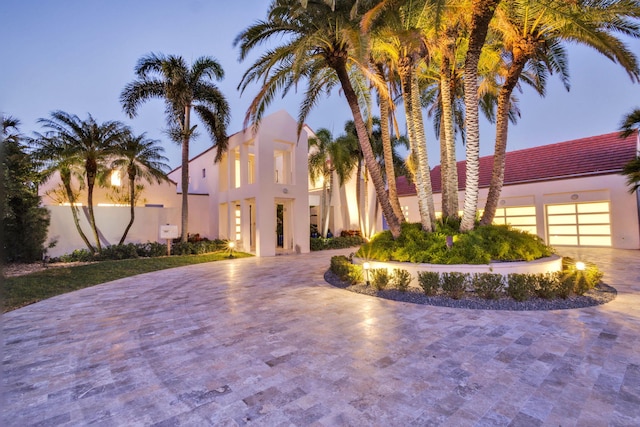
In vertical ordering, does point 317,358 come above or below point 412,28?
below

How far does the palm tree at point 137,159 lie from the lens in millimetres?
15633

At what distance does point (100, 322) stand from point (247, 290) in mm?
3214

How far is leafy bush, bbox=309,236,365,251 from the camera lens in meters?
18.7

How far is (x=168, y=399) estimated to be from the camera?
9.89ft

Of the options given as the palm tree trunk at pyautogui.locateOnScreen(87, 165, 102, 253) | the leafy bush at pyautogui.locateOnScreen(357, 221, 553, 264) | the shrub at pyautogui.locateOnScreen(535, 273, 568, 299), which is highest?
the palm tree trunk at pyautogui.locateOnScreen(87, 165, 102, 253)

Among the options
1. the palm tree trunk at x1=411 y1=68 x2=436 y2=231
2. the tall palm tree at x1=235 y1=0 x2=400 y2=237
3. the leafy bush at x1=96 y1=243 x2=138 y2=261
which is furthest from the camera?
the leafy bush at x1=96 y1=243 x2=138 y2=261

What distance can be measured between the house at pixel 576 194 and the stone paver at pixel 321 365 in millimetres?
12109

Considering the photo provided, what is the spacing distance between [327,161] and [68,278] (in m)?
14.1

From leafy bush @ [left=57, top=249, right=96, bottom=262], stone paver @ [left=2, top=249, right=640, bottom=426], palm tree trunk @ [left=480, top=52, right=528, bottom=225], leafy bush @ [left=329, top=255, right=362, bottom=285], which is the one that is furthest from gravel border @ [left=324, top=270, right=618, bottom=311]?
leafy bush @ [left=57, top=249, right=96, bottom=262]

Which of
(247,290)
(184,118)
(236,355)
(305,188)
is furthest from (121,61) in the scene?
(236,355)

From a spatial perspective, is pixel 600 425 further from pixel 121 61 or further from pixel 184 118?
pixel 121 61

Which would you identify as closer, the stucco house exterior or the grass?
the grass

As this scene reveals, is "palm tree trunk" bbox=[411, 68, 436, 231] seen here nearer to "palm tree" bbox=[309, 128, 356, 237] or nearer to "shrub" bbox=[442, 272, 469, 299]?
"shrub" bbox=[442, 272, 469, 299]

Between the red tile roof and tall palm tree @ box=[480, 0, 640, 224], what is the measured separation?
918cm
